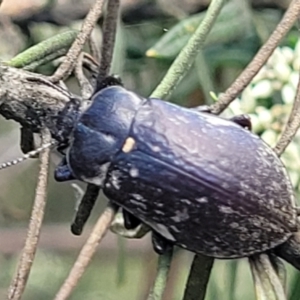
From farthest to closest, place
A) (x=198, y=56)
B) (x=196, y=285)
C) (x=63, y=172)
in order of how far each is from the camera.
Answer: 1. (x=198, y=56)
2. (x=63, y=172)
3. (x=196, y=285)

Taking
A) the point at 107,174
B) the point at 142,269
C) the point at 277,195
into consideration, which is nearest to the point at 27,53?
the point at 107,174

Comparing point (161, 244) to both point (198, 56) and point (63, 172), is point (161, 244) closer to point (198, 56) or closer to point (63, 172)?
point (63, 172)

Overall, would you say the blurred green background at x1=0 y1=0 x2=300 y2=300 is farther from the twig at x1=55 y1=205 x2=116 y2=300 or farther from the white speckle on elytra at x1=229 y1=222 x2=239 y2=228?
the twig at x1=55 y1=205 x2=116 y2=300

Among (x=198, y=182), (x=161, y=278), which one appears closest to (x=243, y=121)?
(x=198, y=182)

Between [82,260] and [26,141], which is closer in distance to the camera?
[82,260]

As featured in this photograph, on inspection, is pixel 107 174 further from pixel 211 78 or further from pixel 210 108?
pixel 211 78

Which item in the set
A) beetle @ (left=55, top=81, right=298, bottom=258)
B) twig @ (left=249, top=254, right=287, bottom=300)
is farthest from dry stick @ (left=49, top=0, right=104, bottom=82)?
twig @ (left=249, top=254, right=287, bottom=300)

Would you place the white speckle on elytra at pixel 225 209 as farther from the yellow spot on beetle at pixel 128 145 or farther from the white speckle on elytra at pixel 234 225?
the yellow spot on beetle at pixel 128 145
